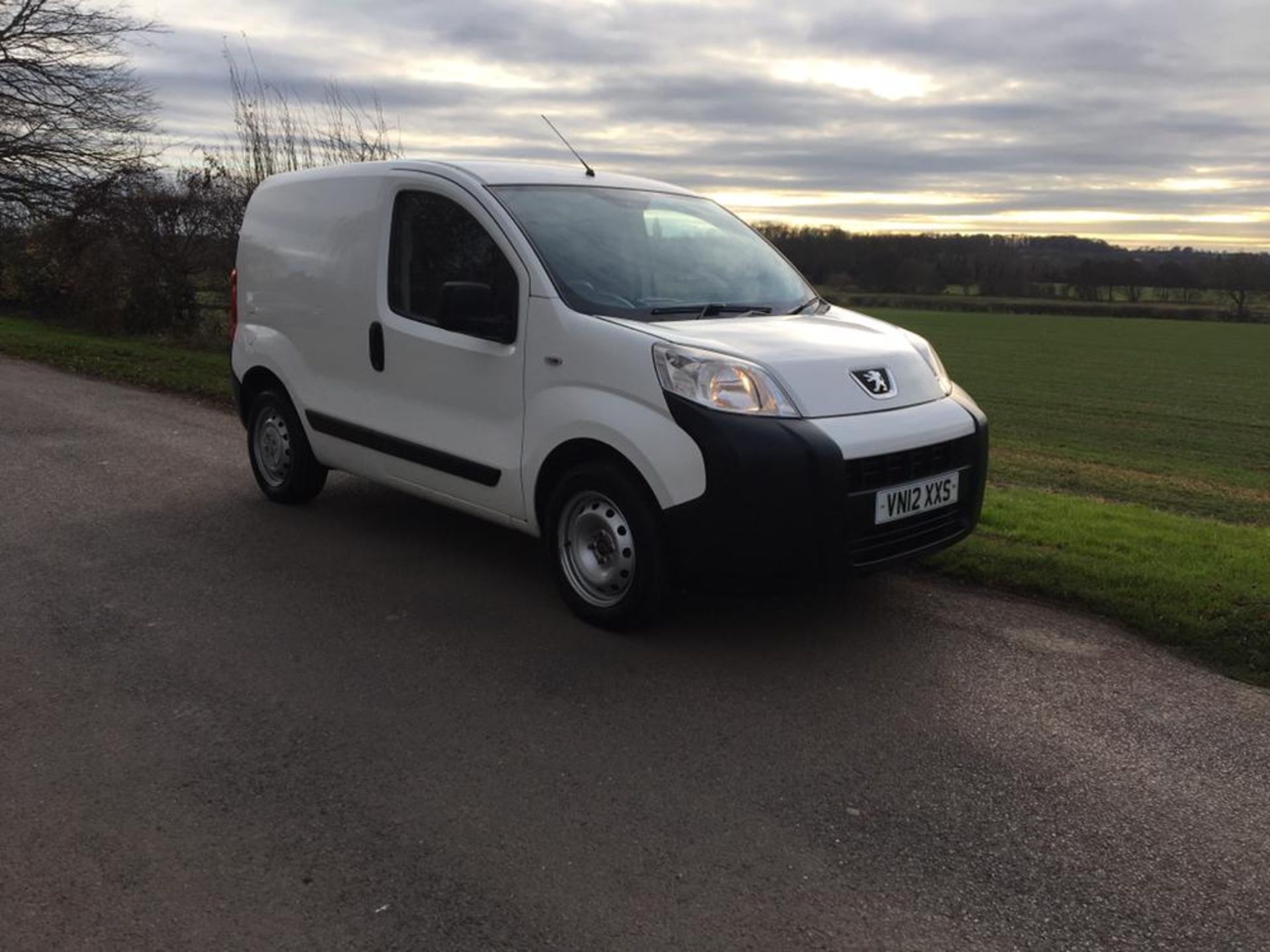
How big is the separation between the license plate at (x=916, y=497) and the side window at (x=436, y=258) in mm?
1865

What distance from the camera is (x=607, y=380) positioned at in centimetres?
468

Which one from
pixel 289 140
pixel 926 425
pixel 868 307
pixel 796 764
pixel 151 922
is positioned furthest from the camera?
pixel 868 307

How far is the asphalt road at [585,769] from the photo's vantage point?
2822 mm

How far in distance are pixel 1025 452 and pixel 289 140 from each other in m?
11.8

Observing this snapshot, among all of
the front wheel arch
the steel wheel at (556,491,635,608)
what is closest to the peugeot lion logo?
the front wheel arch

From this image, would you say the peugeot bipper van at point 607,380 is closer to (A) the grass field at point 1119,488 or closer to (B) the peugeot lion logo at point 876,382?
(B) the peugeot lion logo at point 876,382

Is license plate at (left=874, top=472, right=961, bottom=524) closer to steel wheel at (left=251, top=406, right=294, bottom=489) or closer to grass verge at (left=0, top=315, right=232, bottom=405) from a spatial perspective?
steel wheel at (left=251, top=406, right=294, bottom=489)

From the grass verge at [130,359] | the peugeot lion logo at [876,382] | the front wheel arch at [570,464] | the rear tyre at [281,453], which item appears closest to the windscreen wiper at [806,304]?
the peugeot lion logo at [876,382]

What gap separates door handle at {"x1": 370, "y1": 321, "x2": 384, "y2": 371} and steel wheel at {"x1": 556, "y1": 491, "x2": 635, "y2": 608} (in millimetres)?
1546

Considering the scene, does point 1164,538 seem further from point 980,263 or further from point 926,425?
point 980,263

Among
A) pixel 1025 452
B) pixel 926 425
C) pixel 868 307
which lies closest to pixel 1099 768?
pixel 926 425

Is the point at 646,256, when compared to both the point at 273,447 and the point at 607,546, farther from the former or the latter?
the point at 273,447

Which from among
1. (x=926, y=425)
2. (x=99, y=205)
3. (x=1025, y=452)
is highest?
(x=99, y=205)

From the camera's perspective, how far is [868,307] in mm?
66812
